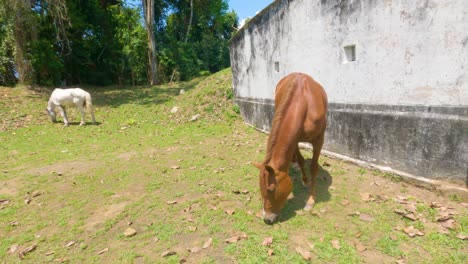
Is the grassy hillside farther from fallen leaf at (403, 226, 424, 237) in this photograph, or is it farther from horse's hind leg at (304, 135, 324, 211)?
horse's hind leg at (304, 135, 324, 211)

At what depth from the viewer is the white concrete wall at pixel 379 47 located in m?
3.76

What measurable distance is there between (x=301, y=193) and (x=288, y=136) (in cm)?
142

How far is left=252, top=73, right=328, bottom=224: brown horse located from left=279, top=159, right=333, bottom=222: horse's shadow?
0.17 meters

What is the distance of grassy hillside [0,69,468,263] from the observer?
3.24 metres

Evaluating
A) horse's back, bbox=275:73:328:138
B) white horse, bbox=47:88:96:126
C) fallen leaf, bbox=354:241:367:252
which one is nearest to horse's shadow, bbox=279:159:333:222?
fallen leaf, bbox=354:241:367:252

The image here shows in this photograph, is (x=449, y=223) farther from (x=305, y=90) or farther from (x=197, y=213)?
(x=197, y=213)

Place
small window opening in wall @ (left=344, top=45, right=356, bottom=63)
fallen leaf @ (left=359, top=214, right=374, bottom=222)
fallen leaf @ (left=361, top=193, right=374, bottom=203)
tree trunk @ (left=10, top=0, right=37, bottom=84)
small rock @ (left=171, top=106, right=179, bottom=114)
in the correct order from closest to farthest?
fallen leaf @ (left=359, top=214, right=374, bottom=222)
fallen leaf @ (left=361, top=193, right=374, bottom=203)
small window opening in wall @ (left=344, top=45, right=356, bottom=63)
small rock @ (left=171, top=106, right=179, bottom=114)
tree trunk @ (left=10, top=0, right=37, bottom=84)

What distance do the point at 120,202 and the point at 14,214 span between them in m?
1.64

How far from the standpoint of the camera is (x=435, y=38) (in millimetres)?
3891

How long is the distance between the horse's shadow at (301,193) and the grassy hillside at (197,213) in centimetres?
2

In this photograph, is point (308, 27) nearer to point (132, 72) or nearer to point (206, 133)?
point (206, 133)

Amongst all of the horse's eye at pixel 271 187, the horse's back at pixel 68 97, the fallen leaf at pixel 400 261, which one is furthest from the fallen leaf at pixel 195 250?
the horse's back at pixel 68 97

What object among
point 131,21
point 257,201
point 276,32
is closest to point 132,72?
point 131,21

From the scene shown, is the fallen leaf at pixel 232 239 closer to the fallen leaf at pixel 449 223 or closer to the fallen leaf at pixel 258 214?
the fallen leaf at pixel 258 214
